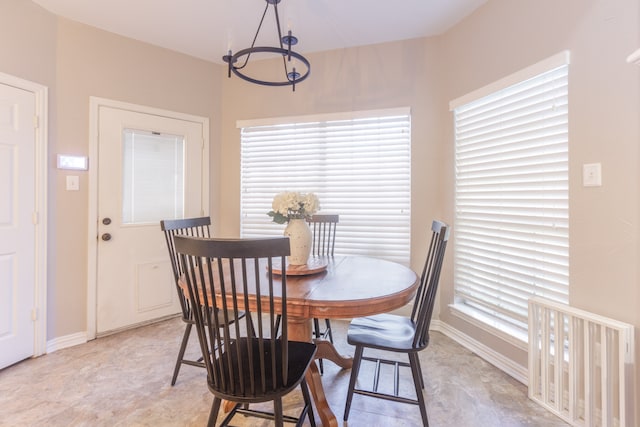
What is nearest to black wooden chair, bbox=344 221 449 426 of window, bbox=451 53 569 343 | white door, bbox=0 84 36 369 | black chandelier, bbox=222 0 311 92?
window, bbox=451 53 569 343

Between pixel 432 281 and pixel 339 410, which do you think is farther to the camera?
pixel 339 410

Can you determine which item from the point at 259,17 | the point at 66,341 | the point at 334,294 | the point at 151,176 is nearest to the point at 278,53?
the point at 259,17

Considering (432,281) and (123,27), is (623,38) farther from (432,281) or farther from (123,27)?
(123,27)

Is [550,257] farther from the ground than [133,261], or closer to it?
farther from the ground

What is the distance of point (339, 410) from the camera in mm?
1748

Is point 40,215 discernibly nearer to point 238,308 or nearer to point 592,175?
point 238,308

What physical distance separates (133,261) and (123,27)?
2.05 metres

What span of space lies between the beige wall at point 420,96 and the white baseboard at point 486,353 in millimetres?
50

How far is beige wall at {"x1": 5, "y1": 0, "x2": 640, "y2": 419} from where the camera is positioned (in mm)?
1547

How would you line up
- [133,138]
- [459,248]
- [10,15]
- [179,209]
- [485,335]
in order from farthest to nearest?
[179,209]
[133,138]
[459,248]
[485,335]
[10,15]

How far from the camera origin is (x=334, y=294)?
136 cm

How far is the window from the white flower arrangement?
1391mm

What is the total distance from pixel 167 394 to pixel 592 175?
8.90 ft

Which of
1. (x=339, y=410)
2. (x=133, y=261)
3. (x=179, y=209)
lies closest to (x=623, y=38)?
(x=339, y=410)
